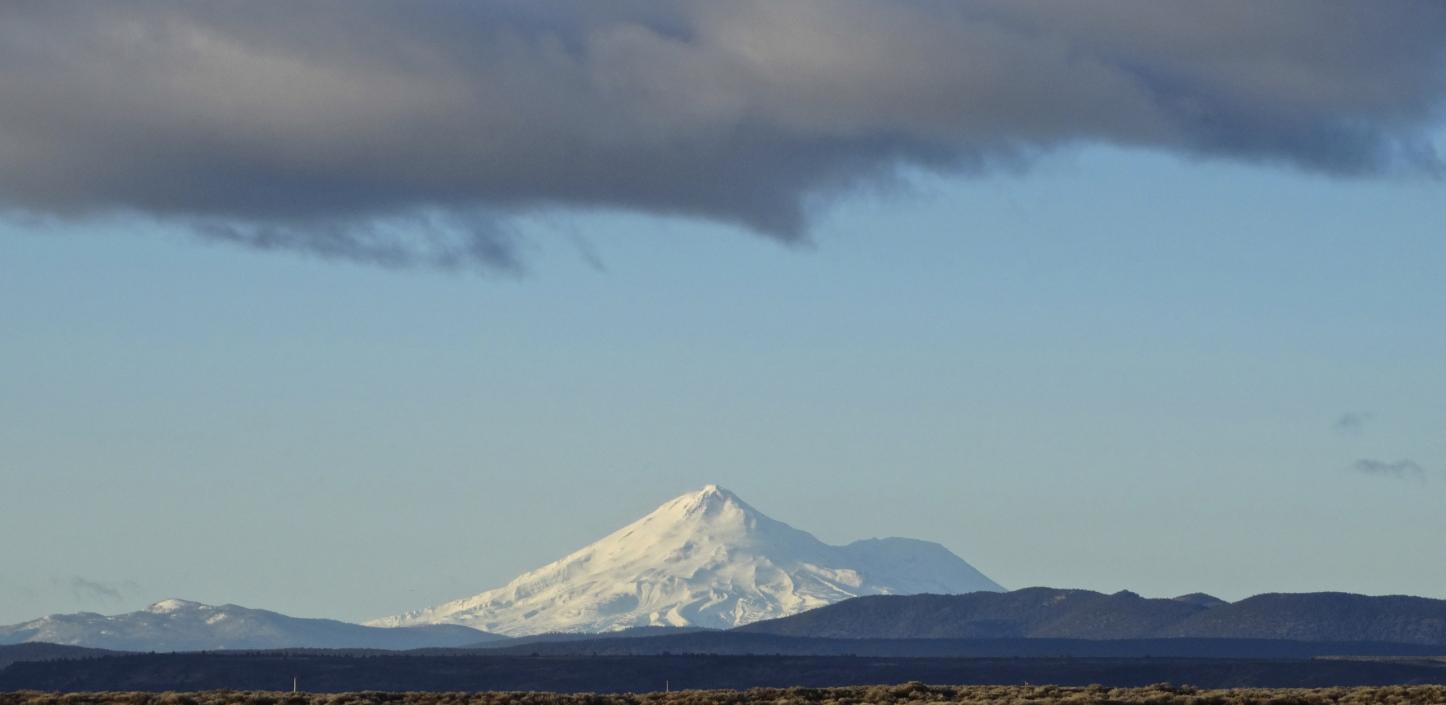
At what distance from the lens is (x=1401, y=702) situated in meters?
117

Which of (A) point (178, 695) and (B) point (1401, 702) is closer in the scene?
(B) point (1401, 702)

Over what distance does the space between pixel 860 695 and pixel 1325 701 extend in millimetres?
23626

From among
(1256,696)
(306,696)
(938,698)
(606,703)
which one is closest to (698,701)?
(606,703)

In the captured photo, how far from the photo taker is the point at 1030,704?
113312 mm

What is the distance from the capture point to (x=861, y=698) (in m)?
122

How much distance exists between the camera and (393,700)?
122 metres

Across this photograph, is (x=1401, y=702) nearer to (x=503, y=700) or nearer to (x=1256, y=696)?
(x=1256, y=696)

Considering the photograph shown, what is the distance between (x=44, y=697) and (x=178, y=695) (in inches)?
279

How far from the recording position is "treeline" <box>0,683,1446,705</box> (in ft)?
385

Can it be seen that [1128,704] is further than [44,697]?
No

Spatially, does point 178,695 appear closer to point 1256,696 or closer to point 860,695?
point 860,695

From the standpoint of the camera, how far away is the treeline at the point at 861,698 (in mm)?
117500

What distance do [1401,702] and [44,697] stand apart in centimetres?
7007

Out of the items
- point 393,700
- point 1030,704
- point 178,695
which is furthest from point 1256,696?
point 178,695
